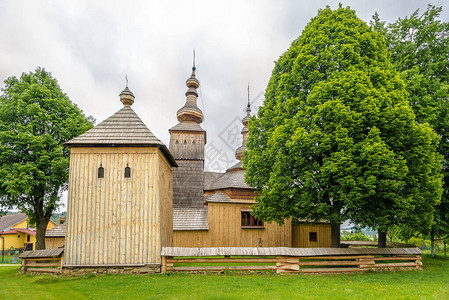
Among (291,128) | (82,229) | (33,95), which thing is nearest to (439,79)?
(291,128)

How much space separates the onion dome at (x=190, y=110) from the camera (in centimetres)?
3039

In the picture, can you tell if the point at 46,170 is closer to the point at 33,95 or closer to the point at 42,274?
the point at 33,95

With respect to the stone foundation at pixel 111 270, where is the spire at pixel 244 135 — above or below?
above

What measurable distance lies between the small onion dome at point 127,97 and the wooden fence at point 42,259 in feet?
24.7

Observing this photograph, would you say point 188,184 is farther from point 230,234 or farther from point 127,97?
point 127,97

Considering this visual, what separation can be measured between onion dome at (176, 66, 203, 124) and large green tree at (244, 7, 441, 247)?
1715cm

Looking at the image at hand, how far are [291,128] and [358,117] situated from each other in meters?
2.78

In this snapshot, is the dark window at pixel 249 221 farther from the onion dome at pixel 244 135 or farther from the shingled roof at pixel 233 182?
the onion dome at pixel 244 135

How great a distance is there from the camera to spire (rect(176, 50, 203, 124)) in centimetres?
3039

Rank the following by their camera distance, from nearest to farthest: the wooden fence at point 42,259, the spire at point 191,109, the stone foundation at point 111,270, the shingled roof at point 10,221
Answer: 1. the stone foundation at point 111,270
2. the wooden fence at point 42,259
3. the spire at point 191,109
4. the shingled roof at point 10,221

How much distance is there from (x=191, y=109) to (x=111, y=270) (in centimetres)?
2109

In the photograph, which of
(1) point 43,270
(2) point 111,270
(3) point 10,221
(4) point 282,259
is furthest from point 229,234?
(3) point 10,221

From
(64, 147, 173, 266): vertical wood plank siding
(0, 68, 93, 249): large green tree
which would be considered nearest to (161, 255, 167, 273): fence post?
(64, 147, 173, 266): vertical wood plank siding

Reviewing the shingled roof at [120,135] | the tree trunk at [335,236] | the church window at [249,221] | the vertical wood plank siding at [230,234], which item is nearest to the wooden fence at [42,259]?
the shingled roof at [120,135]
